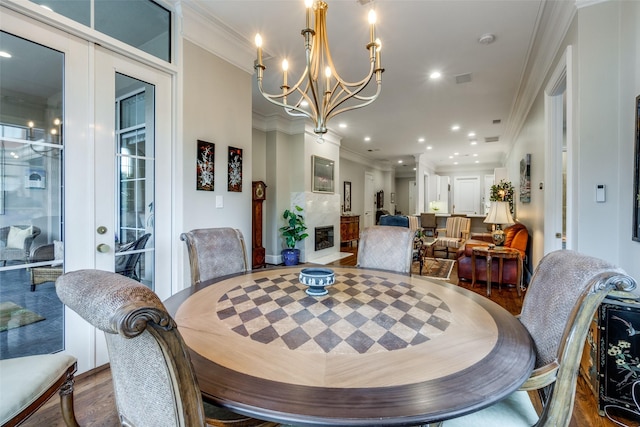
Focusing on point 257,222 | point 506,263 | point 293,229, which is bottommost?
point 506,263

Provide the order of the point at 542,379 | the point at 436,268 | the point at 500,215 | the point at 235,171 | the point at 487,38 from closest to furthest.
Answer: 1. the point at 542,379
2. the point at 487,38
3. the point at 235,171
4. the point at 500,215
5. the point at 436,268

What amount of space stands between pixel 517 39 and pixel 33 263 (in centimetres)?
441

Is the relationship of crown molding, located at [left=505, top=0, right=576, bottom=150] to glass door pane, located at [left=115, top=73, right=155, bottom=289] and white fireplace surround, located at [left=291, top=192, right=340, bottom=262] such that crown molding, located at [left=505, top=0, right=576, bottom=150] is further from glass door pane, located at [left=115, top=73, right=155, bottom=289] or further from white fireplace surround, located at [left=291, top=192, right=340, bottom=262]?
white fireplace surround, located at [left=291, top=192, right=340, bottom=262]

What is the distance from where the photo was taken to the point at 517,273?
12.5 feet

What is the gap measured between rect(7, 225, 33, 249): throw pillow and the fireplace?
15.4ft

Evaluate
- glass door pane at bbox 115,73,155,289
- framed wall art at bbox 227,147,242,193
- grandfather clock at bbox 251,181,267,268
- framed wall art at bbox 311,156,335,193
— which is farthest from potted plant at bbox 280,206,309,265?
glass door pane at bbox 115,73,155,289

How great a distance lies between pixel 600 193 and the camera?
2006mm

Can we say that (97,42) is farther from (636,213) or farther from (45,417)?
(636,213)

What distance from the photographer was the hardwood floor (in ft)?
5.14

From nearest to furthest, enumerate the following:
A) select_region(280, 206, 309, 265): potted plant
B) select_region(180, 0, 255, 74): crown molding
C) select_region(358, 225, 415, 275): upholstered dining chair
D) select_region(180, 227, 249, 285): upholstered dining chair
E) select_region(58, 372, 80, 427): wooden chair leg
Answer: select_region(58, 372, 80, 427): wooden chair leg, select_region(180, 227, 249, 285): upholstered dining chair, select_region(358, 225, 415, 275): upholstered dining chair, select_region(180, 0, 255, 74): crown molding, select_region(280, 206, 309, 265): potted plant

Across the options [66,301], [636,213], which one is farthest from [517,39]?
[66,301]

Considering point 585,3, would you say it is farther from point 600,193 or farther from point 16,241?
point 16,241

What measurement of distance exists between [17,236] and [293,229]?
399cm

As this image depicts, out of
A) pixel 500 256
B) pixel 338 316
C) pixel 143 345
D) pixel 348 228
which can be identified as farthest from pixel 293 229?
pixel 143 345
